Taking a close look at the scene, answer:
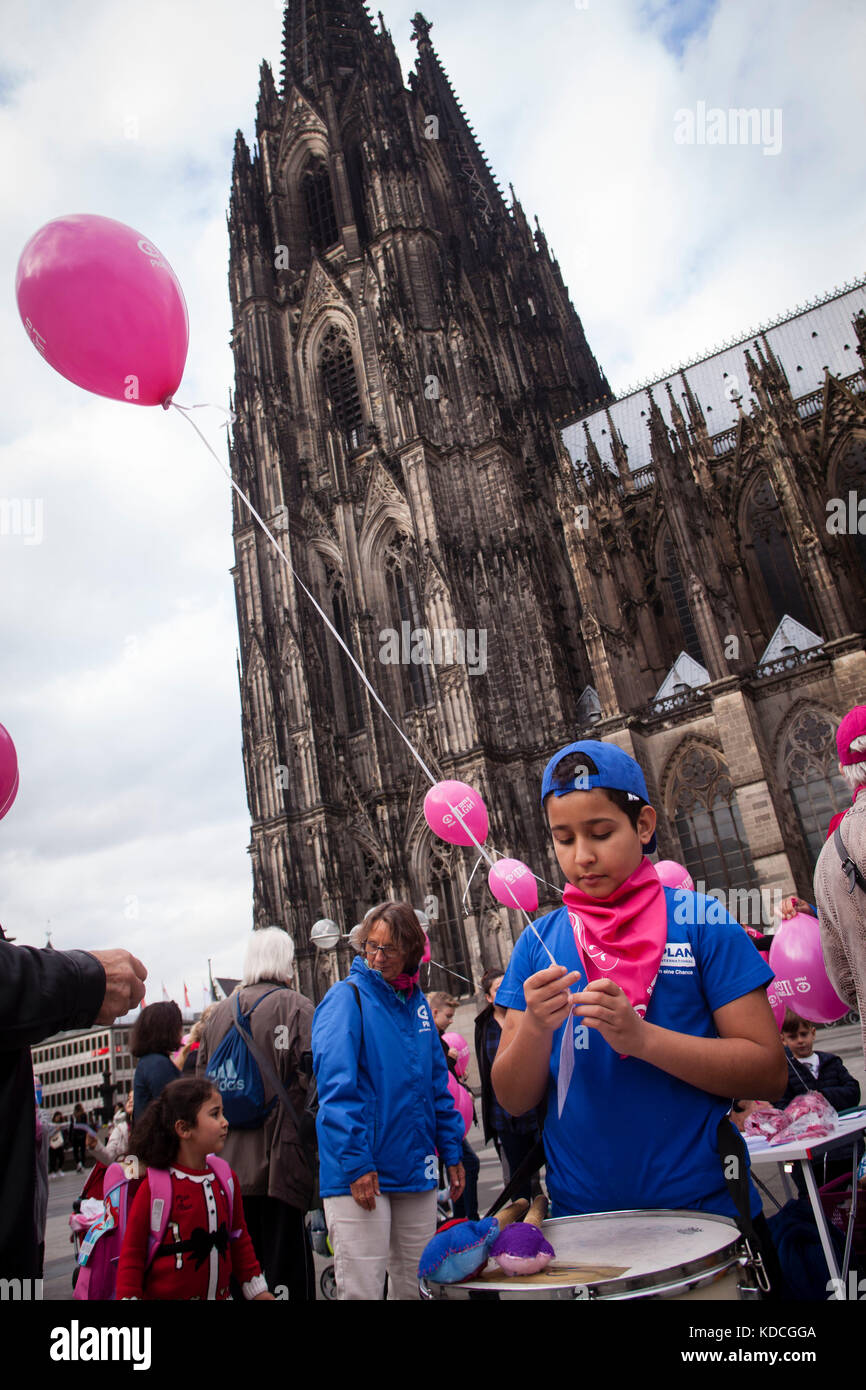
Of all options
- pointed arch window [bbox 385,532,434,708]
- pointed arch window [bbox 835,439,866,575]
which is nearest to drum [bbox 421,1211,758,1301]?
pointed arch window [bbox 385,532,434,708]

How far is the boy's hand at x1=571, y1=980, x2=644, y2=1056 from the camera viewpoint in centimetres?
163

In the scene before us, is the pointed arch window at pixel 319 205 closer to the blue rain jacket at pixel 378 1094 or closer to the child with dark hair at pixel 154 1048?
the child with dark hair at pixel 154 1048

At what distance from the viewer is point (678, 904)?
195cm

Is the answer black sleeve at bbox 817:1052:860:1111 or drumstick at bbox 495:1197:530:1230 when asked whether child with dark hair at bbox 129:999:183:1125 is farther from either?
black sleeve at bbox 817:1052:860:1111

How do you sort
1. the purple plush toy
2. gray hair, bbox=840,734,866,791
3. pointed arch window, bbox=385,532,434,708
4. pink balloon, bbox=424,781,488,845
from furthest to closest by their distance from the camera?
pointed arch window, bbox=385,532,434,708 → pink balloon, bbox=424,781,488,845 → gray hair, bbox=840,734,866,791 → the purple plush toy

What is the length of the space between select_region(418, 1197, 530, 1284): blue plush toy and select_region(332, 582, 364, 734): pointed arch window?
2226cm

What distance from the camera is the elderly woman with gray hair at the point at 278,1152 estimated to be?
3.55 meters

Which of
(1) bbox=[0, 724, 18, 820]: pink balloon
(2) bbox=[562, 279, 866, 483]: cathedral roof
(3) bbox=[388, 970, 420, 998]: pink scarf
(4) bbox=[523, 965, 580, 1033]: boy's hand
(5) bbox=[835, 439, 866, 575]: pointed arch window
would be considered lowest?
(4) bbox=[523, 965, 580, 1033]: boy's hand

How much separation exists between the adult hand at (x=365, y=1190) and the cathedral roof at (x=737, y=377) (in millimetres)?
23417

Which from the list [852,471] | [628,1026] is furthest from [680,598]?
[628,1026]

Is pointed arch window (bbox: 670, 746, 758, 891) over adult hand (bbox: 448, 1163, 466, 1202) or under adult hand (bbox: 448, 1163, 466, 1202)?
over
